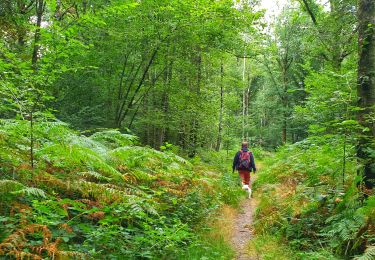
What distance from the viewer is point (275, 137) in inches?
1474

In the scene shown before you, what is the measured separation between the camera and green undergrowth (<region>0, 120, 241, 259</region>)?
139 inches

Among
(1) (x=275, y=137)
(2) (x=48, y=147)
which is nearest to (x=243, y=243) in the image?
(2) (x=48, y=147)

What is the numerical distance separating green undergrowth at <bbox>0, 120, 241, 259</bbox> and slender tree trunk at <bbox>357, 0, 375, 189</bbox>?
2.87m

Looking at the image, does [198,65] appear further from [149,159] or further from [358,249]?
[358,249]

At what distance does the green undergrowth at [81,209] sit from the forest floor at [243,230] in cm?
32

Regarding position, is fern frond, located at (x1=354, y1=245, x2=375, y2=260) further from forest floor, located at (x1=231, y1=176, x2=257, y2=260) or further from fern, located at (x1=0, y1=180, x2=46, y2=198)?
fern, located at (x1=0, y1=180, x2=46, y2=198)

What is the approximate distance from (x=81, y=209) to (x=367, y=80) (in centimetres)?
515

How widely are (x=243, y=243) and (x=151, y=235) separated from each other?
2.55m

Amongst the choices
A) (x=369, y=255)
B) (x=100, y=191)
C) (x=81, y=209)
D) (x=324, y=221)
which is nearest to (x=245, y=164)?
(x=324, y=221)

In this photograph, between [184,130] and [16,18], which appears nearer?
[16,18]

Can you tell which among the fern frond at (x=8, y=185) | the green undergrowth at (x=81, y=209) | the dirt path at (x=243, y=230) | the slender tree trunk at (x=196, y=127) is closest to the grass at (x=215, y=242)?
the green undergrowth at (x=81, y=209)

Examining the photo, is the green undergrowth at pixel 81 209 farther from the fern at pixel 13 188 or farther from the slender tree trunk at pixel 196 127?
the slender tree trunk at pixel 196 127

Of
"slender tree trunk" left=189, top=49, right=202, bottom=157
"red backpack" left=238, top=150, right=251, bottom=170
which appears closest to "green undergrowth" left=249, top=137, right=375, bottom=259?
"red backpack" left=238, top=150, right=251, bottom=170

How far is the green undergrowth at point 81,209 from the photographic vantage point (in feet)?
11.6
